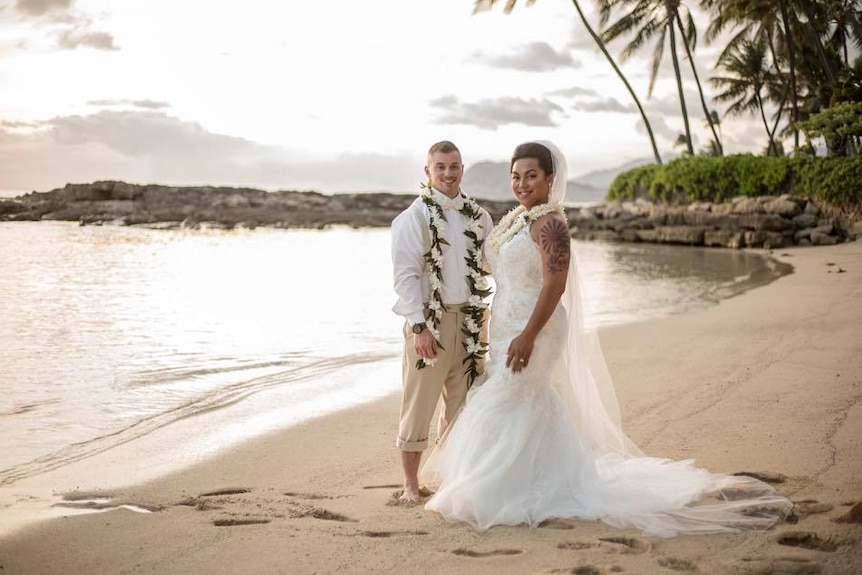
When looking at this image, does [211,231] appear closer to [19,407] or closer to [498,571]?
[19,407]

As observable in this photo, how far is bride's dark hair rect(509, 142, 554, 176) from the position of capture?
4430 millimetres

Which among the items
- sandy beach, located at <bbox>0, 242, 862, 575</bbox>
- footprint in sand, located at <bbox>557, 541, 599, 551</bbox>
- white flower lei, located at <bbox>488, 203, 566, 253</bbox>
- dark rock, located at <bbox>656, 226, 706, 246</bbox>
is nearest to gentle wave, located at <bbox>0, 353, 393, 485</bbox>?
sandy beach, located at <bbox>0, 242, 862, 575</bbox>

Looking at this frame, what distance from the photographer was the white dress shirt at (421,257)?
4.64m

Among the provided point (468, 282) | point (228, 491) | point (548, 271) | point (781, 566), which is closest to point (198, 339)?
point (228, 491)

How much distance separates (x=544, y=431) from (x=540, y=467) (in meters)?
0.20

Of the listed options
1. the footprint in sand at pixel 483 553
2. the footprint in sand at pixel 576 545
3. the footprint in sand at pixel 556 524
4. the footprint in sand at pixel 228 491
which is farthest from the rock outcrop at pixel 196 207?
the footprint in sand at pixel 576 545

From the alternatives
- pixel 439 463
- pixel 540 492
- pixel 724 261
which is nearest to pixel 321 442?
pixel 439 463

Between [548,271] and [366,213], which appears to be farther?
[366,213]

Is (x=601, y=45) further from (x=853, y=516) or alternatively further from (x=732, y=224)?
(x=853, y=516)

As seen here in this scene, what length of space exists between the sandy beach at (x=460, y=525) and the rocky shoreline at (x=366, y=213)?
2310 centimetres

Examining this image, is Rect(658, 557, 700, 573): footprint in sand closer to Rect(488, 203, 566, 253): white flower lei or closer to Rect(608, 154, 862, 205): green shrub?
Rect(488, 203, 566, 253): white flower lei

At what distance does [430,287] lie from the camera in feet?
15.5

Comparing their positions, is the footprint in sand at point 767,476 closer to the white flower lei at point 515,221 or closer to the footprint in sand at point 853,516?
the footprint in sand at point 853,516

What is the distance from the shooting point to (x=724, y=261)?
24734 mm
